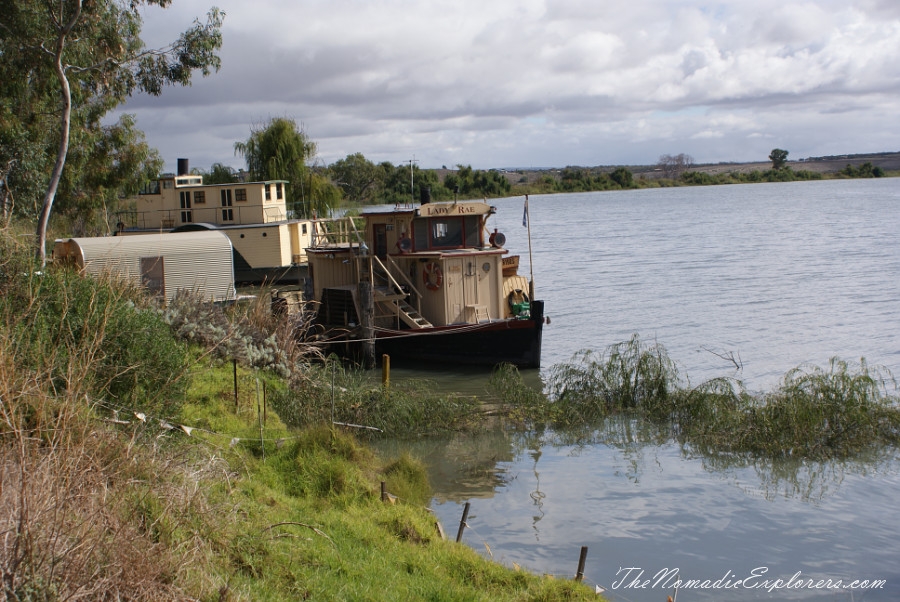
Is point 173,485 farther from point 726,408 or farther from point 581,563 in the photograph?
point 726,408

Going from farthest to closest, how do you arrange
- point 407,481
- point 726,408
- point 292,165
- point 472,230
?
point 292,165
point 472,230
point 726,408
point 407,481

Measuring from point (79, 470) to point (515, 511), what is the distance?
6.64m

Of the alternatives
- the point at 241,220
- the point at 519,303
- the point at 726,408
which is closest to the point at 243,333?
the point at 726,408

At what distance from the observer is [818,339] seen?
80.6 feet

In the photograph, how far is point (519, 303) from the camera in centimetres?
2206

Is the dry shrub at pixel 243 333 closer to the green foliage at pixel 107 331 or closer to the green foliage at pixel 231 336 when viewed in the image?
the green foliage at pixel 231 336

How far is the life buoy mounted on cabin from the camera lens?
2194 centimetres

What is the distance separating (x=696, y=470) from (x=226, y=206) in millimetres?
32023

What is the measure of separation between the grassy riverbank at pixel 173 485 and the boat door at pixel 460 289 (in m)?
8.15

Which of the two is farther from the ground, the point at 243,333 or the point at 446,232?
the point at 446,232

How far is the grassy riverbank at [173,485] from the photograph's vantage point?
16.9 ft

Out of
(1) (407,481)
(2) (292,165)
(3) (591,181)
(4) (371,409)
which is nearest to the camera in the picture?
(1) (407,481)

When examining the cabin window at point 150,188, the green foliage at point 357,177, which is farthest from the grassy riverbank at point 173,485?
the green foliage at point 357,177

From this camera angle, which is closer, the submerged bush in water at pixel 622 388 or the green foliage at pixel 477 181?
the submerged bush in water at pixel 622 388
